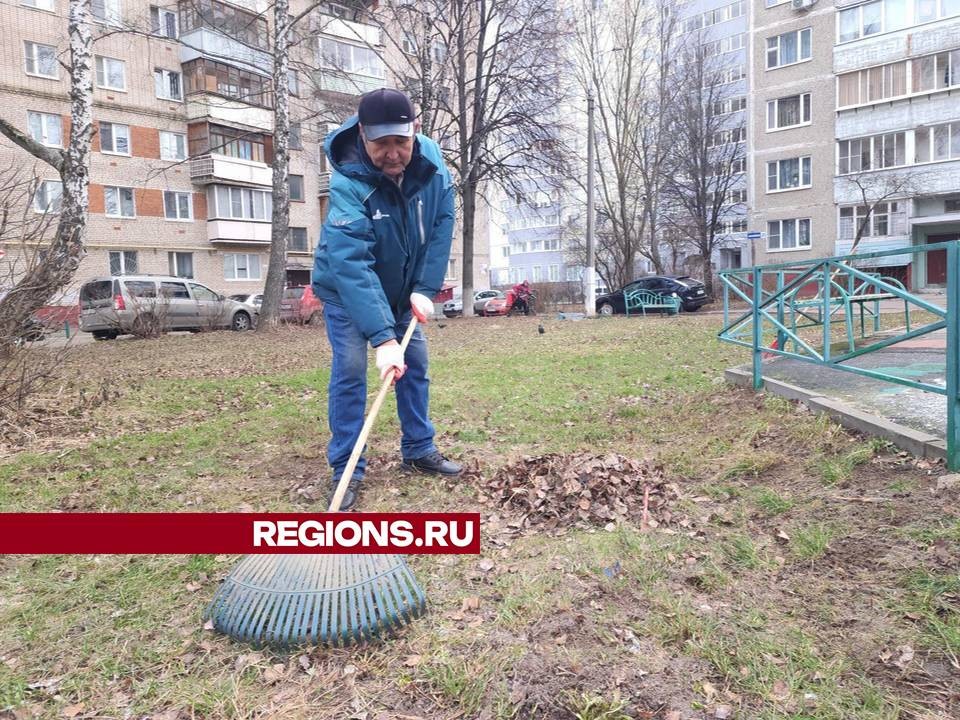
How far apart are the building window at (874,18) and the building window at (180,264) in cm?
3034

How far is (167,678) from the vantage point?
2127 millimetres

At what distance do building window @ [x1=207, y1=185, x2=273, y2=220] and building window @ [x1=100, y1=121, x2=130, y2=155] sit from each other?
376 cm

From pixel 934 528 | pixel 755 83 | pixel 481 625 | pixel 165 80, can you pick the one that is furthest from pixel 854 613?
pixel 755 83

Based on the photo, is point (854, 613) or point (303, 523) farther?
point (303, 523)

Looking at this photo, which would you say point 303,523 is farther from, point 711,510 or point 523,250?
point 523,250

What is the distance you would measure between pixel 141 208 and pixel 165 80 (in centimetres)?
576

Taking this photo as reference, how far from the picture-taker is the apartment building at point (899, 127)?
27297mm

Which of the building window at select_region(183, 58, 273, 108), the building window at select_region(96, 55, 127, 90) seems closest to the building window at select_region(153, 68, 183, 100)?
the building window at select_region(183, 58, 273, 108)

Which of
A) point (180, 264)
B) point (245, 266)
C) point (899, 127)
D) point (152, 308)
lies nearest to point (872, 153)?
point (899, 127)

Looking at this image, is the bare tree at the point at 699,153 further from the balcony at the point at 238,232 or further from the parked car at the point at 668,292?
the balcony at the point at 238,232

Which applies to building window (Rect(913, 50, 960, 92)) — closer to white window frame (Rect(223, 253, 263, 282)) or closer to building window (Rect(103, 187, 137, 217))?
white window frame (Rect(223, 253, 263, 282))

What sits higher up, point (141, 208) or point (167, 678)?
point (141, 208)

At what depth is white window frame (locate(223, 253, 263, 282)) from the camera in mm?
32469

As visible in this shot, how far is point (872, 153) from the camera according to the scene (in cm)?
2958
